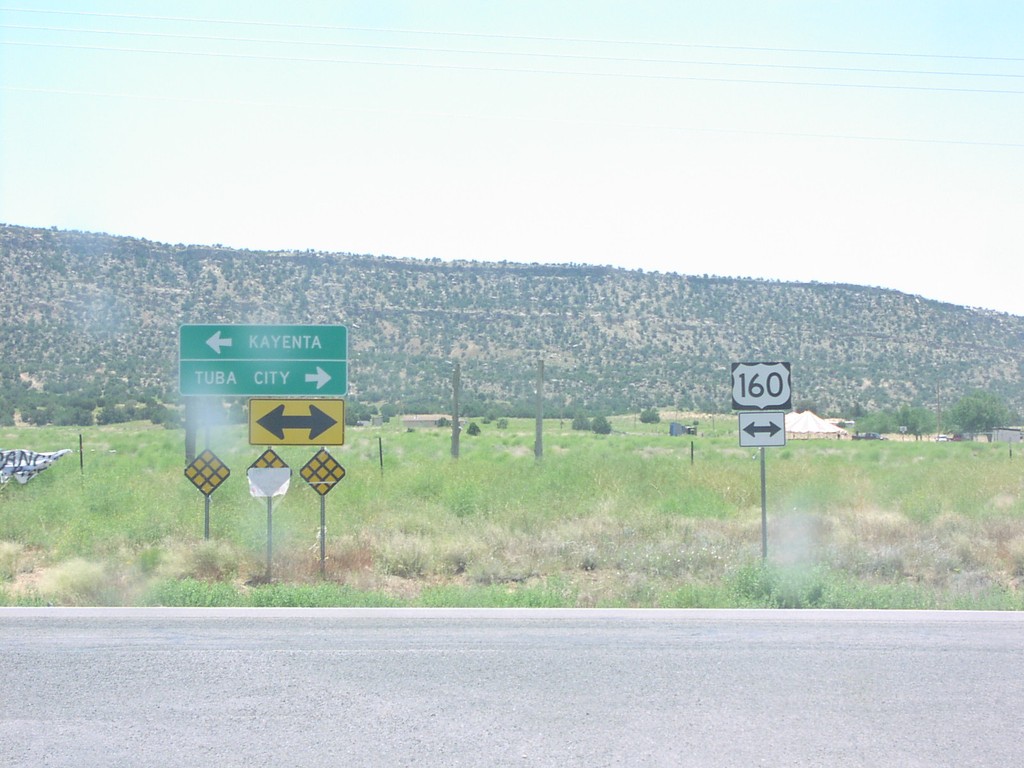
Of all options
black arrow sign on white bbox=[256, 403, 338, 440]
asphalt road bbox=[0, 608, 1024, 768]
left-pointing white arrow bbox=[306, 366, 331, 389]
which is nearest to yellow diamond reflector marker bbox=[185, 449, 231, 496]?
black arrow sign on white bbox=[256, 403, 338, 440]

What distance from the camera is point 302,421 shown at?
14164 mm

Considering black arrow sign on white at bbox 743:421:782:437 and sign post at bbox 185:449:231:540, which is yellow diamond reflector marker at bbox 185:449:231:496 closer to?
sign post at bbox 185:449:231:540

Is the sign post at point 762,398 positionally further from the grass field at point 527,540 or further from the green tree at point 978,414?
the green tree at point 978,414

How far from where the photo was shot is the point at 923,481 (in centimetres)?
2519

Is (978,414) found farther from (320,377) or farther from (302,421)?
(302,421)

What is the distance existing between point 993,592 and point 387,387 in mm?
55049

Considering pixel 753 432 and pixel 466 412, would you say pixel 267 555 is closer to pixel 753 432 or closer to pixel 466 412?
pixel 753 432

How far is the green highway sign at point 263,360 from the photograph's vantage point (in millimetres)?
14555

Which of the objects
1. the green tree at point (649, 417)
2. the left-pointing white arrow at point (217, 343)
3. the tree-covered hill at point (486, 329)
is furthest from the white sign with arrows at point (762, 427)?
the green tree at point (649, 417)

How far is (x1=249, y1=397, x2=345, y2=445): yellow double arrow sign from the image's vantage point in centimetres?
1409

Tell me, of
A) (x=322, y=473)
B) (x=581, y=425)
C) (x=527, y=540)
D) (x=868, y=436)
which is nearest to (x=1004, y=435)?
(x=868, y=436)

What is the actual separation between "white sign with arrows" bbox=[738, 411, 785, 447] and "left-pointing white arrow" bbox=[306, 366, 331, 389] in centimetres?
577

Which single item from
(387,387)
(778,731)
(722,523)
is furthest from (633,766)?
(387,387)

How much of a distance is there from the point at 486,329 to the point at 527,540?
5864 cm
